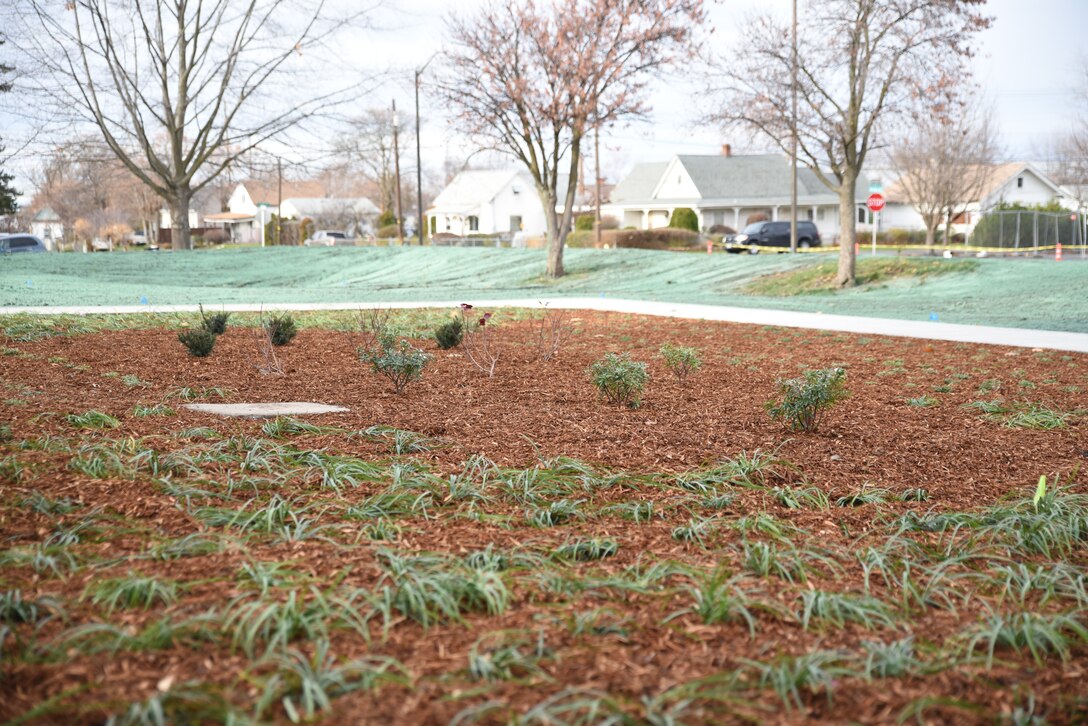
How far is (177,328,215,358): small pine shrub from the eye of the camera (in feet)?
30.0

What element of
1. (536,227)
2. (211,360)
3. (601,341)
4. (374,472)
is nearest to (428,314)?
(601,341)

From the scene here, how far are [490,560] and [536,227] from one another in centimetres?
6932

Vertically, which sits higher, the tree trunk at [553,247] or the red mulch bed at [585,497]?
the tree trunk at [553,247]

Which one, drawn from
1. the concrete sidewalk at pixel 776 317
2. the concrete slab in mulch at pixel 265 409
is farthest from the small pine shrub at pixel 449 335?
the concrete slab in mulch at pixel 265 409

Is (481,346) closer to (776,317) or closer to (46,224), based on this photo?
(776,317)

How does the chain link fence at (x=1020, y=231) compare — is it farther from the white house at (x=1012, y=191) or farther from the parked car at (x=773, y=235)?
the white house at (x=1012, y=191)

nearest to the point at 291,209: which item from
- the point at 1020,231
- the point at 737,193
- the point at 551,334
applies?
the point at 737,193

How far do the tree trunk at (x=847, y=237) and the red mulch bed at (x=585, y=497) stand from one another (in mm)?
11009

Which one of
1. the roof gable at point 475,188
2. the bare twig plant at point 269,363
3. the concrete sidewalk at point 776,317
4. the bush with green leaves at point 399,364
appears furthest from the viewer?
the roof gable at point 475,188

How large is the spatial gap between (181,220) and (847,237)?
2185 cm

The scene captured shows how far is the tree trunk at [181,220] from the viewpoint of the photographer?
3300 centimetres

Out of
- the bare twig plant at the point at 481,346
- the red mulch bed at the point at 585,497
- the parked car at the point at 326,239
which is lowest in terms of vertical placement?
the red mulch bed at the point at 585,497

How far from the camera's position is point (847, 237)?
21391mm

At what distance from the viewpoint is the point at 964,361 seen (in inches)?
383
